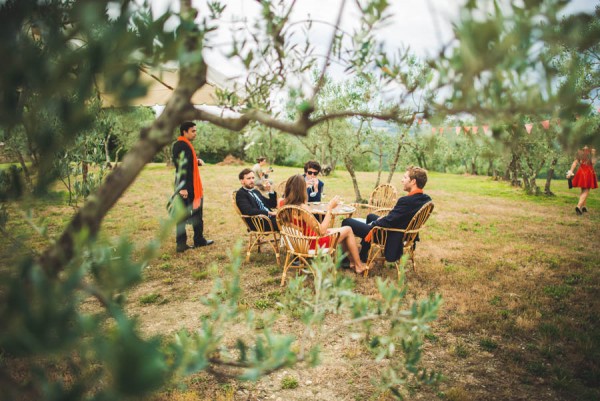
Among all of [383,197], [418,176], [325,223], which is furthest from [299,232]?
[383,197]

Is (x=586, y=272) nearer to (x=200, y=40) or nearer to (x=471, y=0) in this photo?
(x=471, y=0)

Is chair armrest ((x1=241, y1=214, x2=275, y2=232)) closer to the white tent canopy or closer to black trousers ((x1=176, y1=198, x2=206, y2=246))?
black trousers ((x1=176, y1=198, x2=206, y2=246))

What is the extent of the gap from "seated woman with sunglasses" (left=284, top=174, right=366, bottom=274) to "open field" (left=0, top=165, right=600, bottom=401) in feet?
1.23

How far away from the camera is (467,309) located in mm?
4535

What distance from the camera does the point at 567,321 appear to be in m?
4.20

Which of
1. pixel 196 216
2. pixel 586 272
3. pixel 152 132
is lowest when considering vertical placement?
pixel 586 272

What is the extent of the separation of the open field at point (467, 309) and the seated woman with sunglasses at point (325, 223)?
38 centimetres

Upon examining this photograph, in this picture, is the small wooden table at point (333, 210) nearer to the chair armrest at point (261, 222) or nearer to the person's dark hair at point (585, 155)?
the chair armrest at point (261, 222)

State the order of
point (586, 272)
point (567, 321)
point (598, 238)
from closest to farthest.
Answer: point (567, 321) < point (586, 272) < point (598, 238)

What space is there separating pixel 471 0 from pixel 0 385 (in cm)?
146

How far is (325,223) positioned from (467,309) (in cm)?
232

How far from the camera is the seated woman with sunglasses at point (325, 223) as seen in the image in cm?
480

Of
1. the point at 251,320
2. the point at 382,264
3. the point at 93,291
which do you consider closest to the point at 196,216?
the point at 382,264

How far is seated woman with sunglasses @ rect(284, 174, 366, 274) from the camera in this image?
4.80 m
